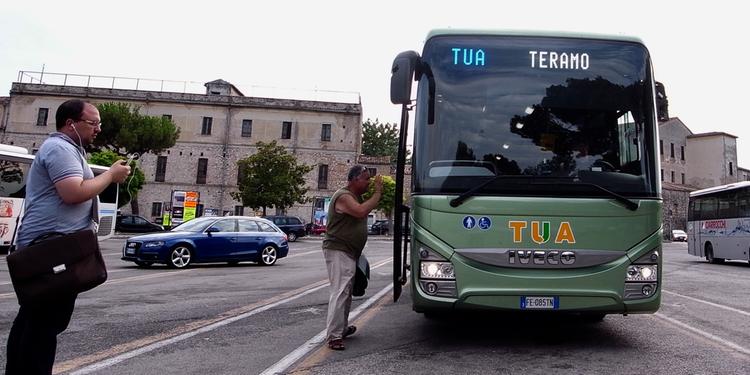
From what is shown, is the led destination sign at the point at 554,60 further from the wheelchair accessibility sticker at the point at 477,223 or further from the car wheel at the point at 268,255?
the car wheel at the point at 268,255

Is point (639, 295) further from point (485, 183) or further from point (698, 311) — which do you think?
point (698, 311)

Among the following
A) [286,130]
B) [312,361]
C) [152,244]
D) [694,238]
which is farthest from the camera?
[286,130]

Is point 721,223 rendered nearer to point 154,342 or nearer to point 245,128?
point 154,342

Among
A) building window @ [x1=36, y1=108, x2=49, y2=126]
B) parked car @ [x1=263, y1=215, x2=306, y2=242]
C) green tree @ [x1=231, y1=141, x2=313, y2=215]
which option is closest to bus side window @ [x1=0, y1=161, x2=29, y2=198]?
parked car @ [x1=263, y1=215, x2=306, y2=242]

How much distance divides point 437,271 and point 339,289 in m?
1.01

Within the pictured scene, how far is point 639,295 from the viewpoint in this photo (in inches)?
177

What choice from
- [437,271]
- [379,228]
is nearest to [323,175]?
[379,228]

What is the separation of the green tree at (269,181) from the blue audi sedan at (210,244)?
20496 millimetres

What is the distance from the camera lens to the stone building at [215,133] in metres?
43.8

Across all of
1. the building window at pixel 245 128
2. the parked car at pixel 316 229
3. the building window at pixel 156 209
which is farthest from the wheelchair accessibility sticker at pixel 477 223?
the building window at pixel 156 209

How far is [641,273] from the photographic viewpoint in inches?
177

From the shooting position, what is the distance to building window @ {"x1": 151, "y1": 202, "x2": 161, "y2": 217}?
4412 cm

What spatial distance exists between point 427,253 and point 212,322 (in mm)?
3173

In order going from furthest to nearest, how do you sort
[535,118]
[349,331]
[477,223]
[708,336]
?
[708,336] → [349,331] → [535,118] → [477,223]
